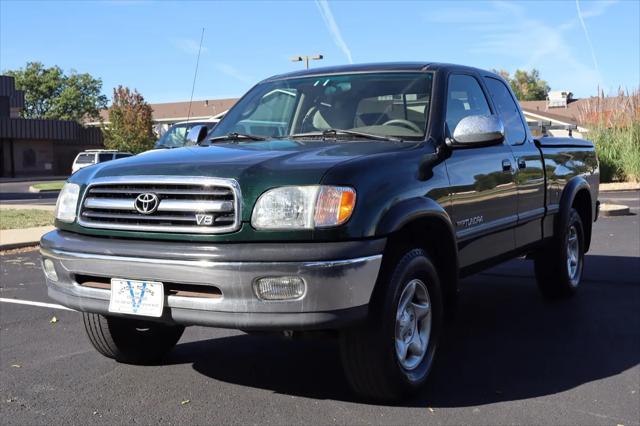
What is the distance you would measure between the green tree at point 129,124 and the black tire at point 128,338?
1896 inches

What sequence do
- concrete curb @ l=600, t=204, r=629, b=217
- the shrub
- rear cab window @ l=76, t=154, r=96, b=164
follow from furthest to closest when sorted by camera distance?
1. rear cab window @ l=76, t=154, r=96, b=164
2. the shrub
3. concrete curb @ l=600, t=204, r=629, b=217

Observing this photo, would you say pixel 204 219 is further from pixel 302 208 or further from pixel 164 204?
pixel 302 208

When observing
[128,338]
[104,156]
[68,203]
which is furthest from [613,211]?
[104,156]

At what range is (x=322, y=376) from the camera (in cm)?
463

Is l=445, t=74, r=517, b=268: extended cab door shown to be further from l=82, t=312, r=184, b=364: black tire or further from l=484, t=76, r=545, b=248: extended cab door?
l=82, t=312, r=184, b=364: black tire

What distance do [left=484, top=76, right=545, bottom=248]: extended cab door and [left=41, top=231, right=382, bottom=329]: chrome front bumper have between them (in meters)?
2.36

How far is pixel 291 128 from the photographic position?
5.08 meters

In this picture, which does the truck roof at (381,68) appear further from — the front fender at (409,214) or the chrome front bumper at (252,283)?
the chrome front bumper at (252,283)

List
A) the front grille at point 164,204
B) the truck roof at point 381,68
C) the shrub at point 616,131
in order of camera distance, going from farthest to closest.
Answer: the shrub at point 616,131 < the truck roof at point 381,68 < the front grille at point 164,204

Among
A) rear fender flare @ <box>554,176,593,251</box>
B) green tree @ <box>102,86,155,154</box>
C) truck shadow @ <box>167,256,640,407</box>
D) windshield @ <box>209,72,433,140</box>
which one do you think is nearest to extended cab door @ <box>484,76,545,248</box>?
rear fender flare @ <box>554,176,593,251</box>

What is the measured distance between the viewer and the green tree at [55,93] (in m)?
86.4

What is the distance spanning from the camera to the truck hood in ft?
12.0

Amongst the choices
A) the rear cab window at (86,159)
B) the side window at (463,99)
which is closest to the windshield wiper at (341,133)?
Answer: the side window at (463,99)

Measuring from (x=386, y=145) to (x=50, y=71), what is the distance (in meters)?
90.6
